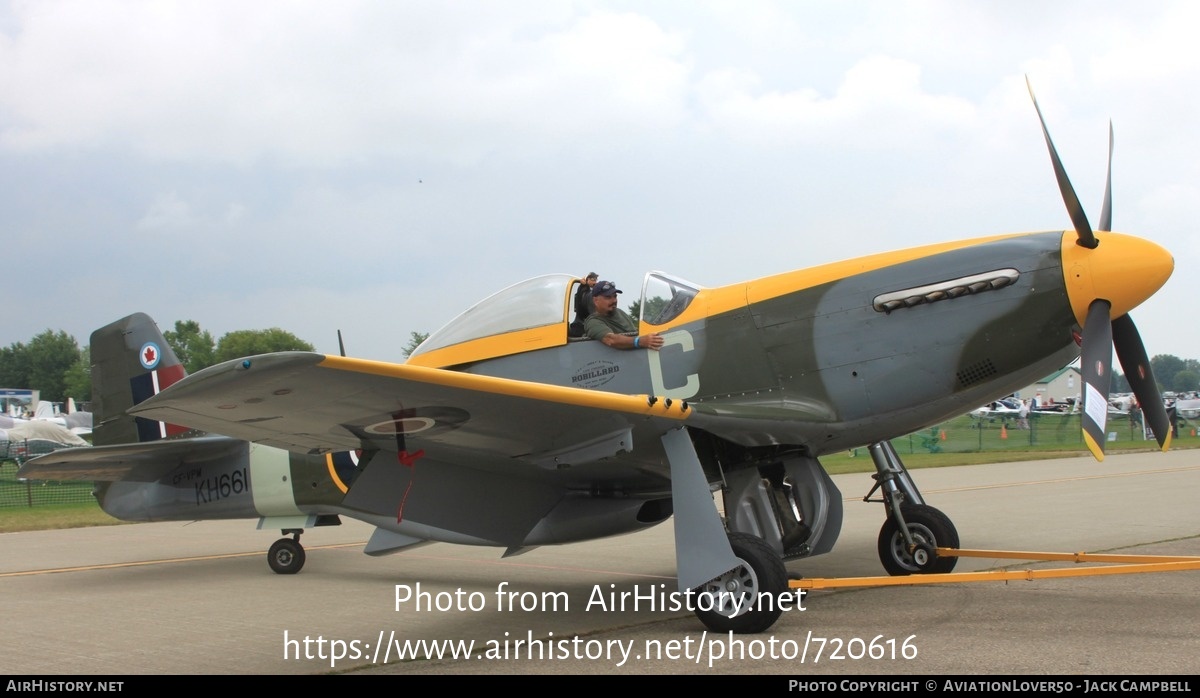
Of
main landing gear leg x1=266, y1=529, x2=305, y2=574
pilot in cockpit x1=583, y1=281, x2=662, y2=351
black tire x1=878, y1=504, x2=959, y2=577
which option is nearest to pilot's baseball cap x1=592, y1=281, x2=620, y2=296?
pilot in cockpit x1=583, y1=281, x2=662, y2=351

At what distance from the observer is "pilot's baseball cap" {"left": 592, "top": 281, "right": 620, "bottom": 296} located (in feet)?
21.8

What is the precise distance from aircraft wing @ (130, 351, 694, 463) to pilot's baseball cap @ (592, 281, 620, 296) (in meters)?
1.22

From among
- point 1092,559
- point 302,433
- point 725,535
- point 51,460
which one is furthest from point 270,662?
point 1092,559

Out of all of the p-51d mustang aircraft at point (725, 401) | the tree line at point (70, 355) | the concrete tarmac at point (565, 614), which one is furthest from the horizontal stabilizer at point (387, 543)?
the tree line at point (70, 355)

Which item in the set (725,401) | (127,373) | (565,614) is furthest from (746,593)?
(127,373)

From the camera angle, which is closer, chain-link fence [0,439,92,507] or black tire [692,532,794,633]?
black tire [692,532,794,633]

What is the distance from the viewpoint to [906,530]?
7.19 m

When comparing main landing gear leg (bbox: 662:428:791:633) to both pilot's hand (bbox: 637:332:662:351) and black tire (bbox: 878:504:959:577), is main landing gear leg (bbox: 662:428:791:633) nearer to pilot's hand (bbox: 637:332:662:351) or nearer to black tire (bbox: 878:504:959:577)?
pilot's hand (bbox: 637:332:662:351)

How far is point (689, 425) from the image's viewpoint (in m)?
5.80

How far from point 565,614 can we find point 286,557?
397 centimetres

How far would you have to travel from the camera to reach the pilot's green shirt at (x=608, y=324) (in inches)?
262

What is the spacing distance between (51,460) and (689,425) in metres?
5.35

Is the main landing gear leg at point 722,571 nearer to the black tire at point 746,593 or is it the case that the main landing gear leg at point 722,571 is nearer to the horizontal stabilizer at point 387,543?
the black tire at point 746,593
